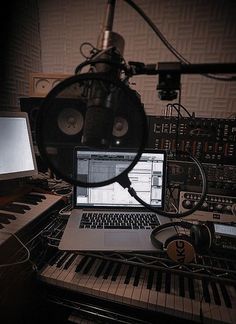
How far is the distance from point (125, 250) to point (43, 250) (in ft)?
1.37

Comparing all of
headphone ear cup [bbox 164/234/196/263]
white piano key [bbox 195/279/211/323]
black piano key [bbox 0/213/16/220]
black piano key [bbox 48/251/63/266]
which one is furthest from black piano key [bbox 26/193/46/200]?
white piano key [bbox 195/279/211/323]

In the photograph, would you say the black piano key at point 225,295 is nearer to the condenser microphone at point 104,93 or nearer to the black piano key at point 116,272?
the black piano key at point 116,272

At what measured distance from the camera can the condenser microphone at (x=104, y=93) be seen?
0.39 m

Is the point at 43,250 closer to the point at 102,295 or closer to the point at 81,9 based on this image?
the point at 102,295

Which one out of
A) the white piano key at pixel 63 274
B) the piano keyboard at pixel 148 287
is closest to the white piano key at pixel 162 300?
the piano keyboard at pixel 148 287

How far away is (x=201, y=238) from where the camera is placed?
819mm

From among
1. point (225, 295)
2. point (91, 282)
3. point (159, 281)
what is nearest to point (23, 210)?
point (91, 282)

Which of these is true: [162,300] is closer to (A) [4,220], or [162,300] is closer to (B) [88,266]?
(B) [88,266]

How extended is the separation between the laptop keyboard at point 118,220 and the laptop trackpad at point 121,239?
0.22 feet

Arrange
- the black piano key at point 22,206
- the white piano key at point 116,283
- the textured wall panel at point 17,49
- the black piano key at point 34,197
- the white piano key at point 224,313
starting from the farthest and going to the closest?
the textured wall panel at point 17,49, the black piano key at point 34,197, the black piano key at point 22,206, the white piano key at point 116,283, the white piano key at point 224,313

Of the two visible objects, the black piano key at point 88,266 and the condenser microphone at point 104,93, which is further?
the black piano key at point 88,266

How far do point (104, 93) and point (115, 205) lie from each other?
0.89 m

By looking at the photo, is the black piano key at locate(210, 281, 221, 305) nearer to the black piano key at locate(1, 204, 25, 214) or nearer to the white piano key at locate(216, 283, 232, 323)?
the white piano key at locate(216, 283, 232, 323)

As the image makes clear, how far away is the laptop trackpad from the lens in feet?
3.01
